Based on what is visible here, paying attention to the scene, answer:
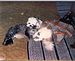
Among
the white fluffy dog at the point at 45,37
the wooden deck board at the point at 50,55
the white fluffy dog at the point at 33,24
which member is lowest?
the wooden deck board at the point at 50,55

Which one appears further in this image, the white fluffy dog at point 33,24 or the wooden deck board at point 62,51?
the white fluffy dog at point 33,24

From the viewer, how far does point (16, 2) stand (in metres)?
1.45

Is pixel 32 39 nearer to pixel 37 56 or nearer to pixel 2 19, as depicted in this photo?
pixel 37 56

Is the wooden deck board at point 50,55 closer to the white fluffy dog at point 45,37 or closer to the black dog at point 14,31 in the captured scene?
the white fluffy dog at point 45,37

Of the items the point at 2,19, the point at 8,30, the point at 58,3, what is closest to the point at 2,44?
the point at 8,30

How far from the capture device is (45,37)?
3.90 feet

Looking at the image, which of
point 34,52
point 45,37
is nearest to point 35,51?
point 34,52

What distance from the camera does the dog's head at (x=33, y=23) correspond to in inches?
49.1

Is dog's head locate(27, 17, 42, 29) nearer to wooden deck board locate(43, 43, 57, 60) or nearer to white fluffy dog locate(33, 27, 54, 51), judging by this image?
white fluffy dog locate(33, 27, 54, 51)

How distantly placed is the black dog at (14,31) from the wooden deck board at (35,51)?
0.08 metres

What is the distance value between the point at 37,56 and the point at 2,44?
8.6 inches

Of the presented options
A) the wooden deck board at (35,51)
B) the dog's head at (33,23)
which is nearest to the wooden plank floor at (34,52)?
the wooden deck board at (35,51)

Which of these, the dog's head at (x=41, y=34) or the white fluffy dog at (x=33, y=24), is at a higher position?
the white fluffy dog at (x=33, y=24)

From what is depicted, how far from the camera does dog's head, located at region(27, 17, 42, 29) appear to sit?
1247mm
